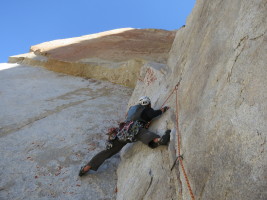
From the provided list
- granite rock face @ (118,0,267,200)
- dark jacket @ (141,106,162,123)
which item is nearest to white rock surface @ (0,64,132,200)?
dark jacket @ (141,106,162,123)

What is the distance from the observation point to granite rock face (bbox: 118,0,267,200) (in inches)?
90.8

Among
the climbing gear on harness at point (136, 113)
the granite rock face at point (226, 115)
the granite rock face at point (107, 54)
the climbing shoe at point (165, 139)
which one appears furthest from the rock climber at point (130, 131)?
the granite rock face at point (107, 54)

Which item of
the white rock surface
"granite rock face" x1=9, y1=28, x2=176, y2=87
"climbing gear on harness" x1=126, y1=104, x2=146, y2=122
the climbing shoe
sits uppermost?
"granite rock face" x1=9, y1=28, x2=176, y2=87

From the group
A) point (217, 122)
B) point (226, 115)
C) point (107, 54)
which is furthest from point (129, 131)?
point (107, 54)

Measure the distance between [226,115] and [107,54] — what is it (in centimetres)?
1016

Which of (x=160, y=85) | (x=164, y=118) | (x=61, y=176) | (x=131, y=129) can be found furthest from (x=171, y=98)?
(x=61, y=176)

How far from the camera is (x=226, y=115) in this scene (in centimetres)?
275

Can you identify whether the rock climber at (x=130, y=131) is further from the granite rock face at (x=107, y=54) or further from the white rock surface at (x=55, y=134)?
the granite rock face at (x=107, y=54)

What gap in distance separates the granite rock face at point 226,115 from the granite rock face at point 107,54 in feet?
21.4

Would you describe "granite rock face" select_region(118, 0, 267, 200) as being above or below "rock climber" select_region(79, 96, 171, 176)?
above

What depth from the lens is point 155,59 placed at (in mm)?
10633

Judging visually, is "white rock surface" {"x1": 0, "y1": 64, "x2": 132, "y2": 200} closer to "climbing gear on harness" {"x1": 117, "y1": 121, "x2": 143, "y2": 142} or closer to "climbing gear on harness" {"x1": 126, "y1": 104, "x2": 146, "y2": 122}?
"climbing gear on harness" {"x1": 117, "y1": 121, "x2": 143, "y2": 142}

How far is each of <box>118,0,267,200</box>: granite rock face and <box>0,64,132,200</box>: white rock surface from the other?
1329 mm

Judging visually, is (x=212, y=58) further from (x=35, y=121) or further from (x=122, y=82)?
(x=122, y=82)
